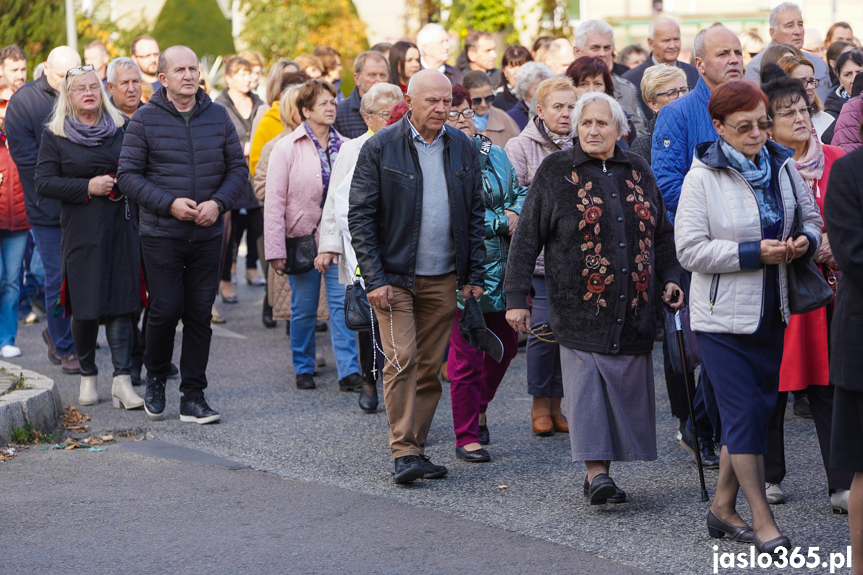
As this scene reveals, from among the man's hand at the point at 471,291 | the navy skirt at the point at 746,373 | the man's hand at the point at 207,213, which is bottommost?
the navy skirt at the point at 746,373

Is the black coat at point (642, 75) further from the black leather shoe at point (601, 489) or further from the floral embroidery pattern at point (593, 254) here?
the black leather shoe at point (601, 489)

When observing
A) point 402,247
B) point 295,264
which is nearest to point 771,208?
point 402,247

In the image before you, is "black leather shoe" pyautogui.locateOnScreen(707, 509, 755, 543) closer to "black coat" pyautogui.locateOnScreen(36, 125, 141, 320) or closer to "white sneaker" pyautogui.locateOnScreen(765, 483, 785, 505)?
"white sneaker" pyautogui.locateOnScreen(765, 483, 785, 505)

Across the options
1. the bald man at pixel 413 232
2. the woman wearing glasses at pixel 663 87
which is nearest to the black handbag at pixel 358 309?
the bald man at pixel 413 232

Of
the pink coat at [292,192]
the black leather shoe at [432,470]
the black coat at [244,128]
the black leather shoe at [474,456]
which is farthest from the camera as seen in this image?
the black coat at [244,128]

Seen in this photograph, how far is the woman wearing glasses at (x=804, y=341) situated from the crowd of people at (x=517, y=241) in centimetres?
1

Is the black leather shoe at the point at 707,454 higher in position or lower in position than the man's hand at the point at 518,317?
lower

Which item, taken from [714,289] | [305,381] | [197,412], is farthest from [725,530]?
[305,381]

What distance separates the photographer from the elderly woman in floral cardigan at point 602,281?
573 centimetres

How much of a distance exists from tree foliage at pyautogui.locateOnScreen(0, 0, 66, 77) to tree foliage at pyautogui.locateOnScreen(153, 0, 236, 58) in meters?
8.42

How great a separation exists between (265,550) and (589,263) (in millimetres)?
2031

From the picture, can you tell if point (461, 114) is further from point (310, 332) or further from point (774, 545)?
point (774, 545)

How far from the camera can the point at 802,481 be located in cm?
611

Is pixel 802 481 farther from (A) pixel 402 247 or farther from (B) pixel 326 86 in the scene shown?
(B) pixel 326 86
